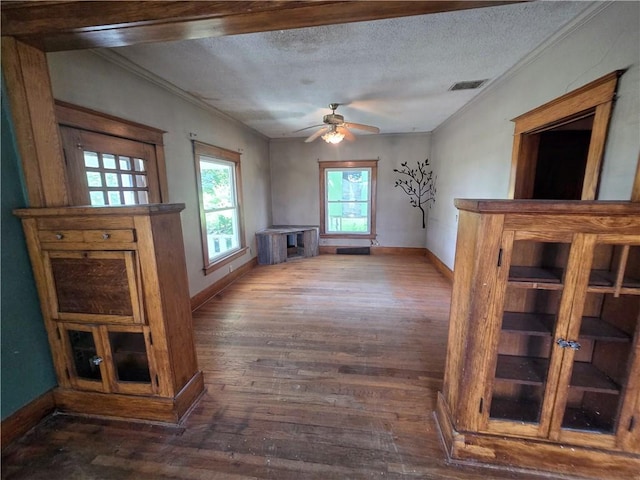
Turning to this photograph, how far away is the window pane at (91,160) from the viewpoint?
2137 mm

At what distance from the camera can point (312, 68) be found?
Answer: 2.52 metres

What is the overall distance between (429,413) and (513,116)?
2.78m

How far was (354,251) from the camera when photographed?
614 cm

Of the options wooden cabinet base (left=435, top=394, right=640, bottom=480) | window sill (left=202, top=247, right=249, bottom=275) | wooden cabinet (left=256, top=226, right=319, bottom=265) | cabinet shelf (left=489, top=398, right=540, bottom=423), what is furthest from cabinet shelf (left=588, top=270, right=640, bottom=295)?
wooden cabinet (left=256, top=226, right=319, bottom=265)

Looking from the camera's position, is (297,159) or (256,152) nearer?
(256,152)

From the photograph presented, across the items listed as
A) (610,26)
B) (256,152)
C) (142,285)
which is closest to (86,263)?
(142,285)

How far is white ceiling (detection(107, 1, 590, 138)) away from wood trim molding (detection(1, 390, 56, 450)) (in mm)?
2608

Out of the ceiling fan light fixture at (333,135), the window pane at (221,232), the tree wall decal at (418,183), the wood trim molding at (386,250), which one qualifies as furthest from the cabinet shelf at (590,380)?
the wood trim molding at (386,250)

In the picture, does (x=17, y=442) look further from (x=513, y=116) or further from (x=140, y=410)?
(x=513, y=116)

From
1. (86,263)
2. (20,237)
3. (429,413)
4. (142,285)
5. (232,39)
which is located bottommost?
(429,413)

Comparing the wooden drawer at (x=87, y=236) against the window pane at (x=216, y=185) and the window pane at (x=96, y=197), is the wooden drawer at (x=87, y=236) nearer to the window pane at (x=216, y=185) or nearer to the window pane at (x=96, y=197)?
the window pane at (x=96, y=197)

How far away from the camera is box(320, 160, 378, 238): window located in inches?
232

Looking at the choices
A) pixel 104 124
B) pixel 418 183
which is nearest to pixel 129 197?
pixel 104 124

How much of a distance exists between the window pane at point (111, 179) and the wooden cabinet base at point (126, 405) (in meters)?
1.60
